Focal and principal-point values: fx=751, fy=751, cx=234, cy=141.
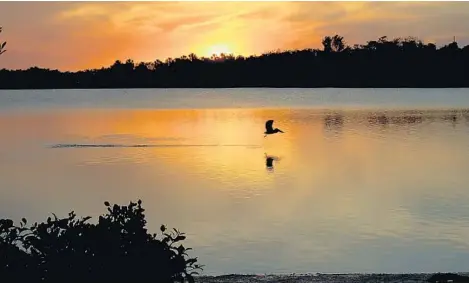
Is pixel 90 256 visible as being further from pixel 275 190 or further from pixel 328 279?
pixel 275 190

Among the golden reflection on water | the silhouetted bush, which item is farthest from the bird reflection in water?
the silhouetted bush

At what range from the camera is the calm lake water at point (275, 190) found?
1313 cm

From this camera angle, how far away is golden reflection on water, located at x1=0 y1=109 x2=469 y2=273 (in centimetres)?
1330

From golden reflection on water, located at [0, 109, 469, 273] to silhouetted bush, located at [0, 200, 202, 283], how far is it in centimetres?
640

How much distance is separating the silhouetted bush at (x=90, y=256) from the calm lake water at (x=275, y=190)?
635 cm

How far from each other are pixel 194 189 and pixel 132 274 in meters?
17.5

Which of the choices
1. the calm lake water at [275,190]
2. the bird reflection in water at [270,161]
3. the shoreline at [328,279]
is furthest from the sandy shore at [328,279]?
the bird reflection in water at [270,161]

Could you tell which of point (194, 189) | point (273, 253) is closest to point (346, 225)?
point (273, 253)

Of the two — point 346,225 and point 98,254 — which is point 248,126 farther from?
point 98,254

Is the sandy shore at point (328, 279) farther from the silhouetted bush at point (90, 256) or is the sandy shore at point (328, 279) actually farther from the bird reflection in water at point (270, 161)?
the bird reflection in water at point (270, 161)

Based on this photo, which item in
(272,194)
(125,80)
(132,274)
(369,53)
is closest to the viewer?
(132,274)

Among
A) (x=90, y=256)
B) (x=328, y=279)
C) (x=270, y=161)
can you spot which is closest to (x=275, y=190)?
(x=270, y=161)

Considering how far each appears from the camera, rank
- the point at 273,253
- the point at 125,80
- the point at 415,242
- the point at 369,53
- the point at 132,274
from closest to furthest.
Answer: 1. the point at 132,274
2. the point at 273,253
3. the point at 415,242
4. the point at 369,53
5. the point at 125,80

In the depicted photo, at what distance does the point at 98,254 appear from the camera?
Result: 5.33 m
